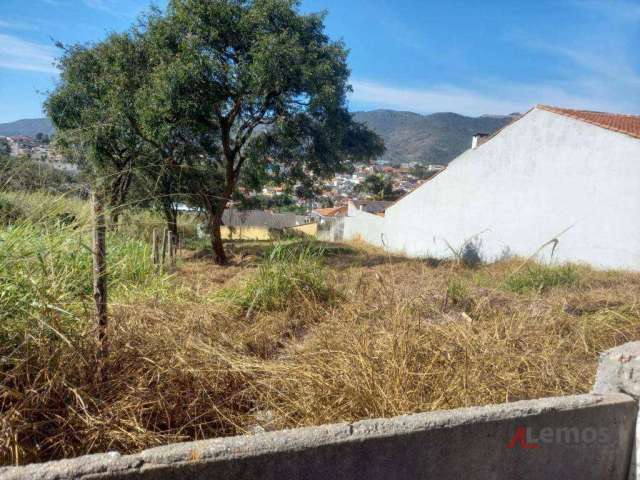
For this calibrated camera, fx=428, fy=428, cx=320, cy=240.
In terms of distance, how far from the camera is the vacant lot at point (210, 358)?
77.8 inches

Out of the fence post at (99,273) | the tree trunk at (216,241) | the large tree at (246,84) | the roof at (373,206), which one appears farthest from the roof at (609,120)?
the roof at (373,206)

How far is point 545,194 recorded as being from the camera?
13680 mm

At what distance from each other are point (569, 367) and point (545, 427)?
1.22m

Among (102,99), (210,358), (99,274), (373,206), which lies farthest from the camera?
(373,206)

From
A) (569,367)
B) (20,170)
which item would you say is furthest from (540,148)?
(20,170)

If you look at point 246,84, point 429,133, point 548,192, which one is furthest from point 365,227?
point 429,133

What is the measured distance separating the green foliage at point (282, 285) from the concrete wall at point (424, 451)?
2.33 meters

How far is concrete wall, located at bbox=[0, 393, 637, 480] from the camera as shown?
147 cm

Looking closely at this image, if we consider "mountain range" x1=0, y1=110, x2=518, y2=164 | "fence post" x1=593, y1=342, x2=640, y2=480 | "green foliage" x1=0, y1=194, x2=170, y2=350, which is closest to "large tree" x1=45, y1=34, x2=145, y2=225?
"green foliage" x1=0, y1=194, x2=170, y2=350

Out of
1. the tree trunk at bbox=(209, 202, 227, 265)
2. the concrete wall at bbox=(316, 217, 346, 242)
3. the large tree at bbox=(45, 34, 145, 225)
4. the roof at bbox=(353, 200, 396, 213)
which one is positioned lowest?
the concrete wall at bbox=(316, 217, 346, 242)

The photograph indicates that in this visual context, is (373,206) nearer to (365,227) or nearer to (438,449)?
(365,227)

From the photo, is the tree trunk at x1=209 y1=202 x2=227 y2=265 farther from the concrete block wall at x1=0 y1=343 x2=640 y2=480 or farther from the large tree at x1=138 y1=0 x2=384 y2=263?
the concrete block wall at x1=0 y1=343 x2=640 y2=480

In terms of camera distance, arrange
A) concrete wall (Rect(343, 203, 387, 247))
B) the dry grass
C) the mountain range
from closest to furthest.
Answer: the dry grass
concrete wall (Rect(343, 203, 387, 247))
the mountain range

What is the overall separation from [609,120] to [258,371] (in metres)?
14.9
